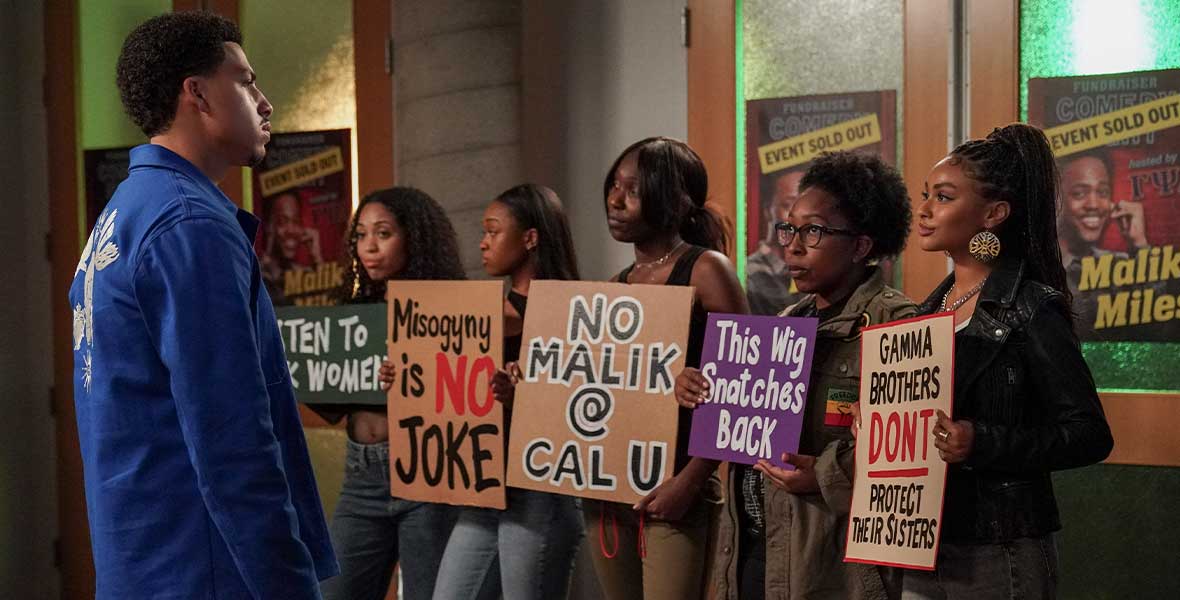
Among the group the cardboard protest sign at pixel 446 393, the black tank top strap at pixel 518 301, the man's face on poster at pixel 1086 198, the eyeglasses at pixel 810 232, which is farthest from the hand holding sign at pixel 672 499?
the man's face on poster at pixel 1086 198

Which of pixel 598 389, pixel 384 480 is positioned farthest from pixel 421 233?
pixel 598 389

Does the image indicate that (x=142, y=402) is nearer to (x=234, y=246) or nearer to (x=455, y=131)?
(x=234, y=246)

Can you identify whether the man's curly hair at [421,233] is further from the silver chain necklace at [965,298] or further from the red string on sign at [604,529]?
the silver chain necklace at [965,298]

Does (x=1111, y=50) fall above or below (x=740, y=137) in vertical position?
above

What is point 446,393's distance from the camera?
334 cm

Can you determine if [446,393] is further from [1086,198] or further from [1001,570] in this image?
[1086,198]

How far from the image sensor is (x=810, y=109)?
13.0 ft

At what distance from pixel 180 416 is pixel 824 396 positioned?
1346mm

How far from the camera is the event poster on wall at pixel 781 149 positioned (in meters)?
3.88

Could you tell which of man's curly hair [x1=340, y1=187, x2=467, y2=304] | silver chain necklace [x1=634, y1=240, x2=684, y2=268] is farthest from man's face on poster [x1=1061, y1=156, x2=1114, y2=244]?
man's curly hair [x1=340, y1=187, x2=467, y2=304]

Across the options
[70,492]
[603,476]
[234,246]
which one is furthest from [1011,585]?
[70,492]

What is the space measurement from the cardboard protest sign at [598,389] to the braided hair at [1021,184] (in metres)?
0.75

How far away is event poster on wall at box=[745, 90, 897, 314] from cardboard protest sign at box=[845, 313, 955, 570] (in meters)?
1.57

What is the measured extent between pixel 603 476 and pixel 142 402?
1349 millimetres
